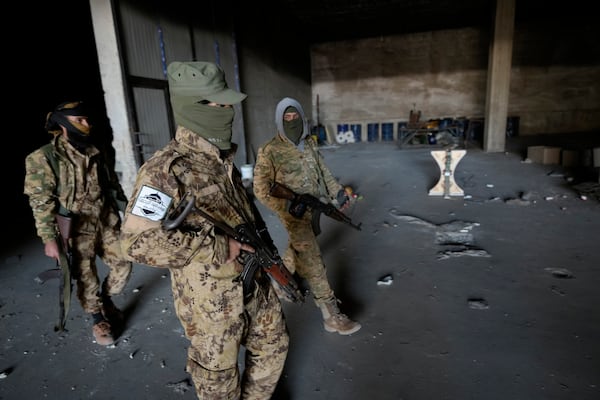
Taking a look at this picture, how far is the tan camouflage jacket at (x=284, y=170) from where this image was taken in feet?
8.46

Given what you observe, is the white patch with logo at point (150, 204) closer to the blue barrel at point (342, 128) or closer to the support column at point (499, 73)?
the support column at point (499, 73)

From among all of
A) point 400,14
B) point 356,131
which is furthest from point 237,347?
point 356,131

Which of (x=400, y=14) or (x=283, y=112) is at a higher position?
(x=400, y=14)

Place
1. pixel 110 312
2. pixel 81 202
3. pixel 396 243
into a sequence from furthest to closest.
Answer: pixel 396 243 < pixel 110 312 < pixel 81 202

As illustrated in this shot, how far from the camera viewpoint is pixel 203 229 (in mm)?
1347

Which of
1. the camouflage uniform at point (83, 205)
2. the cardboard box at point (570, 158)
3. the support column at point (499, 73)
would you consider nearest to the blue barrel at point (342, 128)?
the support column at point (499, 73)

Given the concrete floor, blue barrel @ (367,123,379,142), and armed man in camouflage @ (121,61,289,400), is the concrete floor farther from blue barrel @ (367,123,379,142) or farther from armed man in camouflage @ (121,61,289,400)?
blue barrel @ (367,123,379,142)

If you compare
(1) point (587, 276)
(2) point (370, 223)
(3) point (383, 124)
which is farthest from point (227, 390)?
(3) point (383, 124)

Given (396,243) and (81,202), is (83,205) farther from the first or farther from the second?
(396,243)

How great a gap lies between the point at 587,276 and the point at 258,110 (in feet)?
23.7

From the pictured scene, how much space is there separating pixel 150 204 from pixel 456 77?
1483 centimetres

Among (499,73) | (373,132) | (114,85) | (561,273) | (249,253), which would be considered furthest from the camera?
(373,132)

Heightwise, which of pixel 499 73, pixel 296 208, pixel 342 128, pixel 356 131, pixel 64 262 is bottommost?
pixel 64 262

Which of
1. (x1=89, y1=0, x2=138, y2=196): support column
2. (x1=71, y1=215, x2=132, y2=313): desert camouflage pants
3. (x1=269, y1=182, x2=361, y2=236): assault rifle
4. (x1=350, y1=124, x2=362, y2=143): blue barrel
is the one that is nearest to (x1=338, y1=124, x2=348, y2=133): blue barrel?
(x1=350, y1=124, x2=362, y2=143): blue barrel
